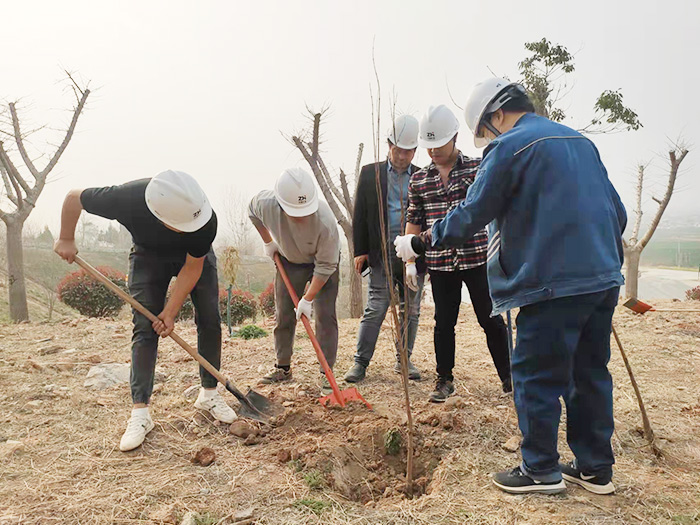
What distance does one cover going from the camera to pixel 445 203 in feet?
10.3

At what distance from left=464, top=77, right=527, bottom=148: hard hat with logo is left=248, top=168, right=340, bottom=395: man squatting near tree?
1.19 meters

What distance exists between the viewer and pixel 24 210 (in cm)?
726

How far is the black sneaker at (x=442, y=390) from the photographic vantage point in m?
3.21

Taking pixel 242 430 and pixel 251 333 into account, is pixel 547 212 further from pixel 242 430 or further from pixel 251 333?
pixel 251 333

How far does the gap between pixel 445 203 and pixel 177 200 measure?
1.63 meters

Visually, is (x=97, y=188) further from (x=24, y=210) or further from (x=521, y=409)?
(x=24, y=210)

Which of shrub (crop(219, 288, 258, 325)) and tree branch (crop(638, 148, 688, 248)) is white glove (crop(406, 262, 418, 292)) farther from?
tree branch (crop(638, 148, 688, 248))

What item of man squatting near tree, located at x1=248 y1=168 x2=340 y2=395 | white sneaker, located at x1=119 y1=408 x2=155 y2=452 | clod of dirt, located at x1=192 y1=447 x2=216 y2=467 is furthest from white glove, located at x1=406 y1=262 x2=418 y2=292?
white sneaker, located at x1=119 y1=408 x2=155 y2=452

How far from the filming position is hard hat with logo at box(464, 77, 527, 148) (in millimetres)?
2096

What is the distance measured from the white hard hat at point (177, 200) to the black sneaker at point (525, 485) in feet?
6.06

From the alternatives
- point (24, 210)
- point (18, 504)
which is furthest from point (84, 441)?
point (24, 210)

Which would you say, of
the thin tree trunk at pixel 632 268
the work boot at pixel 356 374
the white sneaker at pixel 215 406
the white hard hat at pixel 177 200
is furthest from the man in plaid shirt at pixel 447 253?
the thin tree trunk at pixel 632 268

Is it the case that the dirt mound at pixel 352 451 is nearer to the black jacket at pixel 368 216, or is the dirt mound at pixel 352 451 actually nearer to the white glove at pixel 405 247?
the white glove at pixel 405 247

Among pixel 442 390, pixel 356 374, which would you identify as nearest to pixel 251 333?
pixel 356 374
